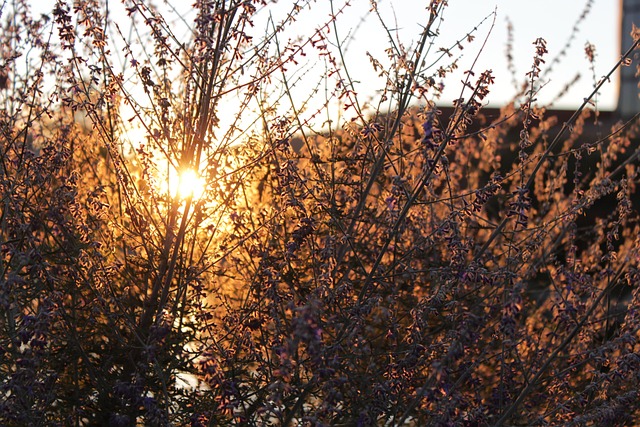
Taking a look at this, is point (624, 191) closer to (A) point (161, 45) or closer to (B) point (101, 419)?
(A) point (161, 45)

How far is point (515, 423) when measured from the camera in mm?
4938

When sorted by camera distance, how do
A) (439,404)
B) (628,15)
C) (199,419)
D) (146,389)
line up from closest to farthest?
1. (439,404)
2. (199,419)
3. (146,389)
4. (628,15)

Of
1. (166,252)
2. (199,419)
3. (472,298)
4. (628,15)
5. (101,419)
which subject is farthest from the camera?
(628,15)

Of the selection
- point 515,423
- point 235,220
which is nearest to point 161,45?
A: point 235,220

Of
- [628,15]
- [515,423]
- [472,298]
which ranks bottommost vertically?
[515,423]

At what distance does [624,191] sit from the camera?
4316 mm

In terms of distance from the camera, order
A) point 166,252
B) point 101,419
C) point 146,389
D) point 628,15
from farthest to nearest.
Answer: point 628,15
point 101,419
point 146,389
point 166,252

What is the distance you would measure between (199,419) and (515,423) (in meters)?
2.05

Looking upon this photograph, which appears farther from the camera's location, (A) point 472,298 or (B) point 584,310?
(A) point 472,298

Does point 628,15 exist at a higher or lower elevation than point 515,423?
higher

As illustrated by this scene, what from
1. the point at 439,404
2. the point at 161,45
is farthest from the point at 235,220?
the point at 439,404

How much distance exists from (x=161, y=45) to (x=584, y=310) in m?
2.58

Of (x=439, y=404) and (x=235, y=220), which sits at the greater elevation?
(x=235, y=220)

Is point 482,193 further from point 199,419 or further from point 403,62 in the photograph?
point 199,419
